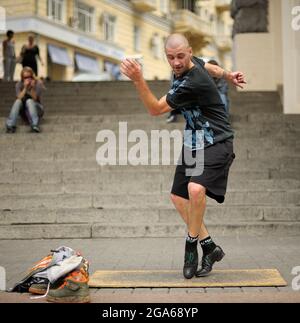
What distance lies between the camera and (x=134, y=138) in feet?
39.7

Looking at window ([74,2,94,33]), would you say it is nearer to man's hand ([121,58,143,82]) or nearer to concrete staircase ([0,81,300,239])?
concrete staircase ([0,81,300,239])

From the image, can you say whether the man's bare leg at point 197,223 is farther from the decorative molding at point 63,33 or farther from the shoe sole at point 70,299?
the decorative molding at point 63,33

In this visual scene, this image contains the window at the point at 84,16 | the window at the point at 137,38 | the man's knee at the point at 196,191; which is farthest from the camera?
the window at the point at 137,38

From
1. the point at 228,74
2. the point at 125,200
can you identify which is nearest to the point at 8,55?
the point at 125,200

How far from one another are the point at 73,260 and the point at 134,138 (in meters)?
7.11

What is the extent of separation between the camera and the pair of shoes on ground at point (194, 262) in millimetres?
5629

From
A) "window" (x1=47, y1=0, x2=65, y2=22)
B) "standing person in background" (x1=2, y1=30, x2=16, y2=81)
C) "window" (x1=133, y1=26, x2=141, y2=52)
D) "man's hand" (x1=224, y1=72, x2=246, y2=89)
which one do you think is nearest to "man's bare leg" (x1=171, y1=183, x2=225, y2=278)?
"man's hand" (x1=224, y1=72, x2=246, y2=89)

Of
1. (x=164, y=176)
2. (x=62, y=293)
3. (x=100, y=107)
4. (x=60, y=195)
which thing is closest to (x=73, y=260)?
(x=62, y=293)

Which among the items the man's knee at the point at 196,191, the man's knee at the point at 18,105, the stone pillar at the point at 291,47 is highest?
the stone pillar at the point at 291,47

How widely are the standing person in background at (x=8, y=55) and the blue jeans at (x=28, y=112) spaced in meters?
7.96

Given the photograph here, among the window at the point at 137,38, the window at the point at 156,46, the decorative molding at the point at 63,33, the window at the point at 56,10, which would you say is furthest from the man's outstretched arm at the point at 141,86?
the window at the point at 156,46

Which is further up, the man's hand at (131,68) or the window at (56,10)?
the window at (56,10)

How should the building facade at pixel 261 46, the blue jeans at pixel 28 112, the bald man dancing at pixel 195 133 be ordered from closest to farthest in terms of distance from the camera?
1. the bald man dancing at pixel 195 133
2. the blue jeans at pixel 28 112
3. the building facade at pixel 261 46

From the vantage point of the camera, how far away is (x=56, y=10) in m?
33.8
